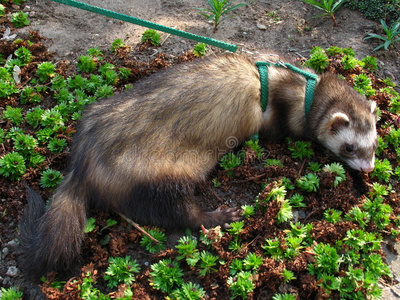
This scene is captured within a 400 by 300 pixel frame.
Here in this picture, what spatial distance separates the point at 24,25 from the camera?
13.0 feet

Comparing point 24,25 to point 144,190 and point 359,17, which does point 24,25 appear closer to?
point 144,190

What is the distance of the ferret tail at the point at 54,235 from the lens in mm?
2168

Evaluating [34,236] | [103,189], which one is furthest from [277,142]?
[34,236]

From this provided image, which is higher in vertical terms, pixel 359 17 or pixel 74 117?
pixel 359 17

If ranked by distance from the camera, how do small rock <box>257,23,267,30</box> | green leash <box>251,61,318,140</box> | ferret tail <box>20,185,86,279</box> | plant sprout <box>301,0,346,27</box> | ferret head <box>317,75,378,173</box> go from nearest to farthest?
1. ferret tail <box>20,185,86,279</box>
2. ferret head <box>317,75,378,173</box>
3. green leash <box>251,61,318,140</box>
4. plant sprout <box>301,0,346,27</box>
5. small rock <box>257,23,267,30</box>

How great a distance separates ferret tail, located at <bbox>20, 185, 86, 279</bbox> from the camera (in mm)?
2168

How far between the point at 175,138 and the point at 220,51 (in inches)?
64.3

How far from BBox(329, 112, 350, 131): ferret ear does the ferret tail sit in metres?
1.96

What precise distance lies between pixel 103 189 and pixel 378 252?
185 cm

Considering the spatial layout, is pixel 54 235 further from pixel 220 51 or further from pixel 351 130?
pixel 220 51

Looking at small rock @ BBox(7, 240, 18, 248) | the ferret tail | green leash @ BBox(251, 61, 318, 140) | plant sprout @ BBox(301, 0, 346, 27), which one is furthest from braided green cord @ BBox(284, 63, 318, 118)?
small rock @ BBox(7, 240, 18, 248)

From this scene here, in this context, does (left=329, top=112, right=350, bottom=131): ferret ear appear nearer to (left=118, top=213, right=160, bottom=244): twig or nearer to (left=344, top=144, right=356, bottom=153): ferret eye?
(left=344, top=144, right=356, bottom=153): ferret eye

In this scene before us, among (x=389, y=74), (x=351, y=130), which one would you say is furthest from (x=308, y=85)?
(x=389, y=74)

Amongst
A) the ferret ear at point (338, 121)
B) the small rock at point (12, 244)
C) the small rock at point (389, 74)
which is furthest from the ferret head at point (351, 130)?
the small rock at point (12, 244)
